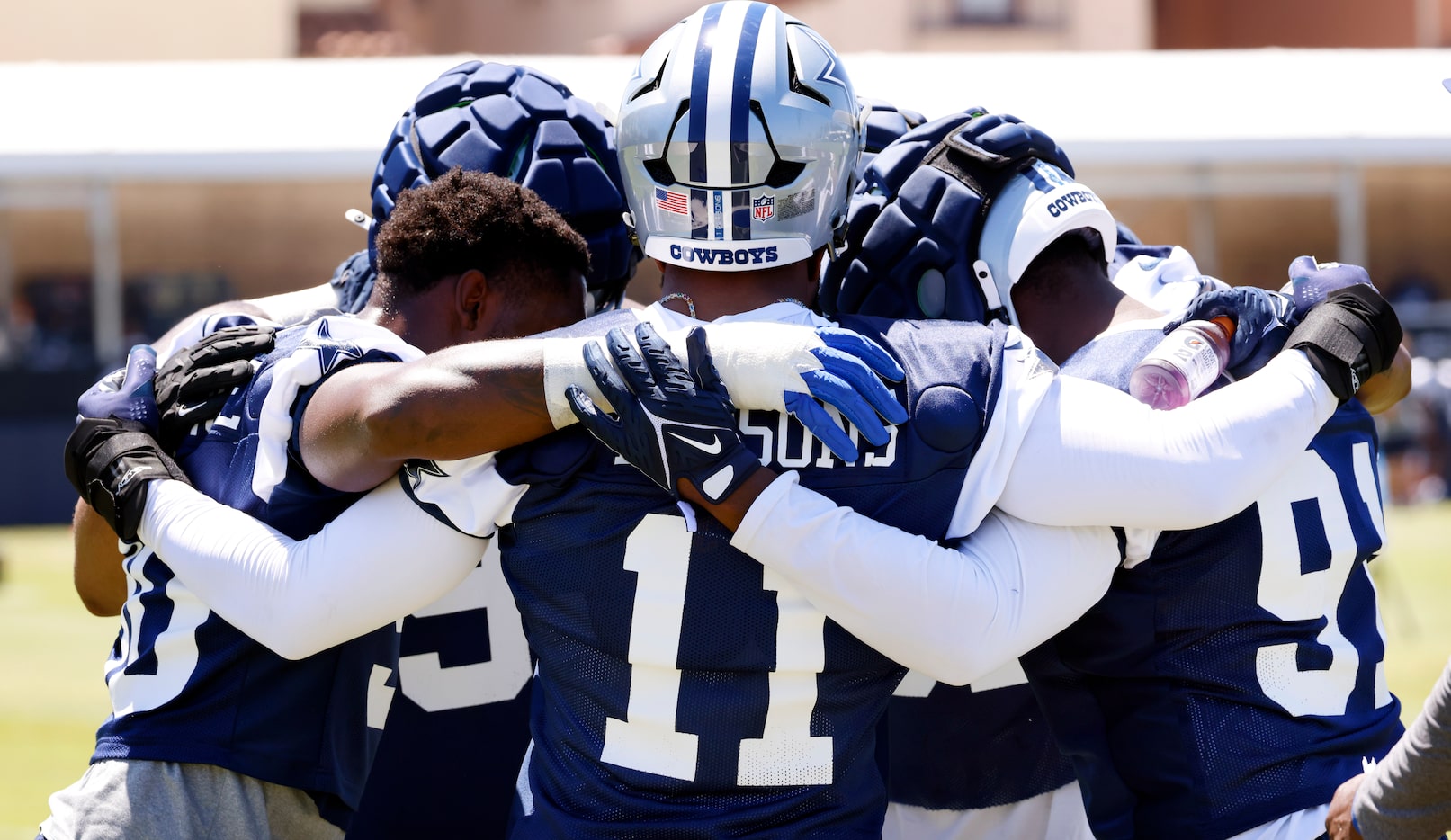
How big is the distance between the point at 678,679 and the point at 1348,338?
1181mm

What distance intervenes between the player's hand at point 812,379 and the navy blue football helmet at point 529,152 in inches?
44.9

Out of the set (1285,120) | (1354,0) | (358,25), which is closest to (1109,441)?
(1285,120)

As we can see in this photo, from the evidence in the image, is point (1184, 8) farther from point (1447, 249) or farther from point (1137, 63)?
point (1137, 63)

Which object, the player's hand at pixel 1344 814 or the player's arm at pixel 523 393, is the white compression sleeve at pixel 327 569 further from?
the player's hand at pixel 1344 814

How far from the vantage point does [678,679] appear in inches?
80.5

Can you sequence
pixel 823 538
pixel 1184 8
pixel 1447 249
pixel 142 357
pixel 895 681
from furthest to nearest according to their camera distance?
pixel 1184 8 → pixel 1447 249 → pixel 142 357 → pixel 895 681 → pixel 823 538

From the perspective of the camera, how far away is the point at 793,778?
2.04m

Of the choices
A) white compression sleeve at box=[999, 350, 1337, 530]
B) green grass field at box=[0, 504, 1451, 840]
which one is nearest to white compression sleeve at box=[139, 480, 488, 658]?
white compression sleeve at box=[999, 350, 1337, 530]

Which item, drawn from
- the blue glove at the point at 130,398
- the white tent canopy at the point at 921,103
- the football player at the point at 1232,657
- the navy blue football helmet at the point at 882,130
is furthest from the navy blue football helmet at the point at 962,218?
the white tent canopy at the point at 921,103

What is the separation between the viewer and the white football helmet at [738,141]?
7.30 ft

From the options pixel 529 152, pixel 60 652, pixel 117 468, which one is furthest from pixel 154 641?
pixel 60 652

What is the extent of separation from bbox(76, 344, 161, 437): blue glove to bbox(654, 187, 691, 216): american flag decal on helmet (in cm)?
95

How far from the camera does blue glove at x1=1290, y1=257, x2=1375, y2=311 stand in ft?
7.97

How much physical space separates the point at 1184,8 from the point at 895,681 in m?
27.0
